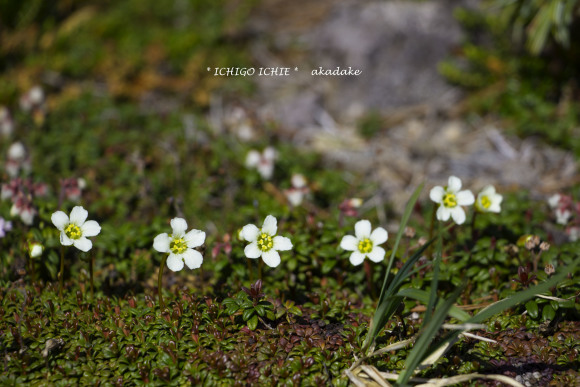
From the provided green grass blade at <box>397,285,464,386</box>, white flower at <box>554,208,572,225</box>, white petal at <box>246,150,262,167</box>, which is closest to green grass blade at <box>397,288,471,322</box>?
green grass blade at <box>397,285,464,386</box>

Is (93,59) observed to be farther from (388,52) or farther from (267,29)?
(388,52)

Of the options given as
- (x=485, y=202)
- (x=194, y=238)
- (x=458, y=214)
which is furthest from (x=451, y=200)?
(x=194, y=238)

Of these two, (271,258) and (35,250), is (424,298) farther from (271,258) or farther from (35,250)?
(35,250)

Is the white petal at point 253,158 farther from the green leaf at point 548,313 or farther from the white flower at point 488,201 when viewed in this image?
the green leaf at point 548,313

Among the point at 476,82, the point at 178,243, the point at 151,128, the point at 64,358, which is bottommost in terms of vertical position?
the point at 64,358

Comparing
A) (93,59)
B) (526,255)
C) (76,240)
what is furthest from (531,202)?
(93,59)

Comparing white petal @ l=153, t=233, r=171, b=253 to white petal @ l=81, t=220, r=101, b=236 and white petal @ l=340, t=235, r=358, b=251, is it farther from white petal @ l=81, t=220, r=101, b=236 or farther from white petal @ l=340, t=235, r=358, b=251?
white petal @ l=340, t=235, r=358, b=251

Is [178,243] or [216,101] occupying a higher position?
[216,101]
